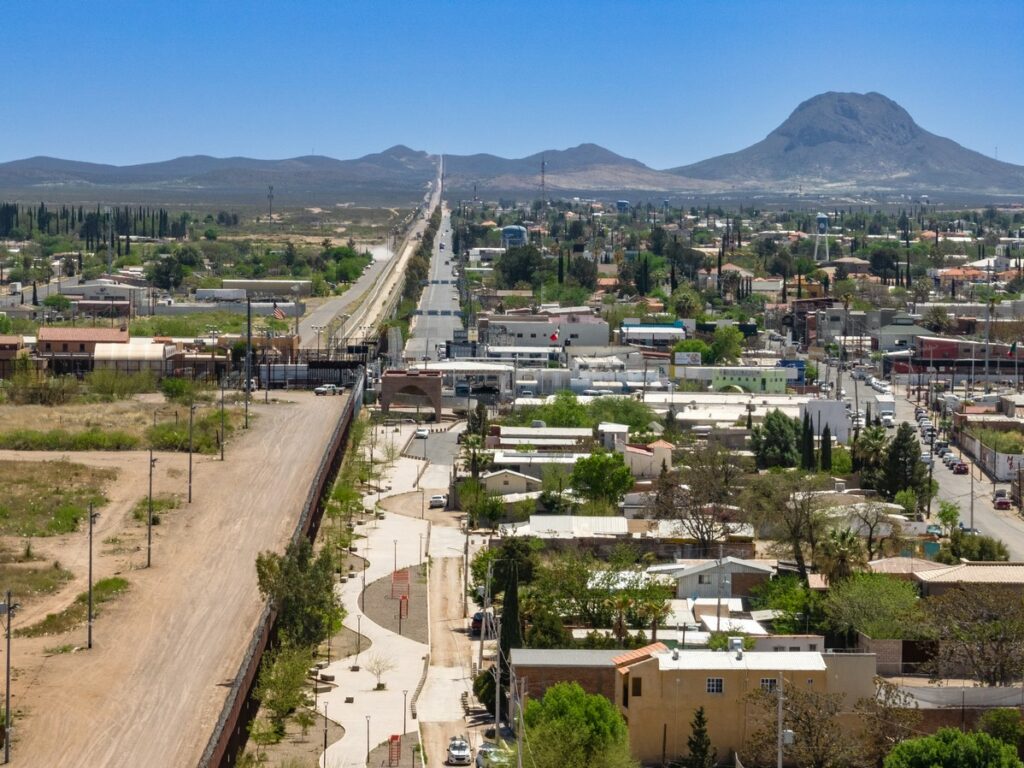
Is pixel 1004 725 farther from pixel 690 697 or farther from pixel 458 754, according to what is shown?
pixel 458 754

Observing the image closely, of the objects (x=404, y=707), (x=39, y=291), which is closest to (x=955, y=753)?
(x=404, y=707)

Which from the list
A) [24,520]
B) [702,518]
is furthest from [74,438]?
[702,518]

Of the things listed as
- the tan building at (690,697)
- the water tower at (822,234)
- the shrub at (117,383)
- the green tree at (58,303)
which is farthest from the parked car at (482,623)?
the water tower at (822,234)

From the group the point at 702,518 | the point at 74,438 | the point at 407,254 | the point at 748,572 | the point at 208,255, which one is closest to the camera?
the point at 748,572

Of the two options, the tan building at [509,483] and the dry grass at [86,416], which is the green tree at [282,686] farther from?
the dry grass at [86,416]

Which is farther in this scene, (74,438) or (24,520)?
(74,438)

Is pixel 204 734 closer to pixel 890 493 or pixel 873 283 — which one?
pixel 890 493
